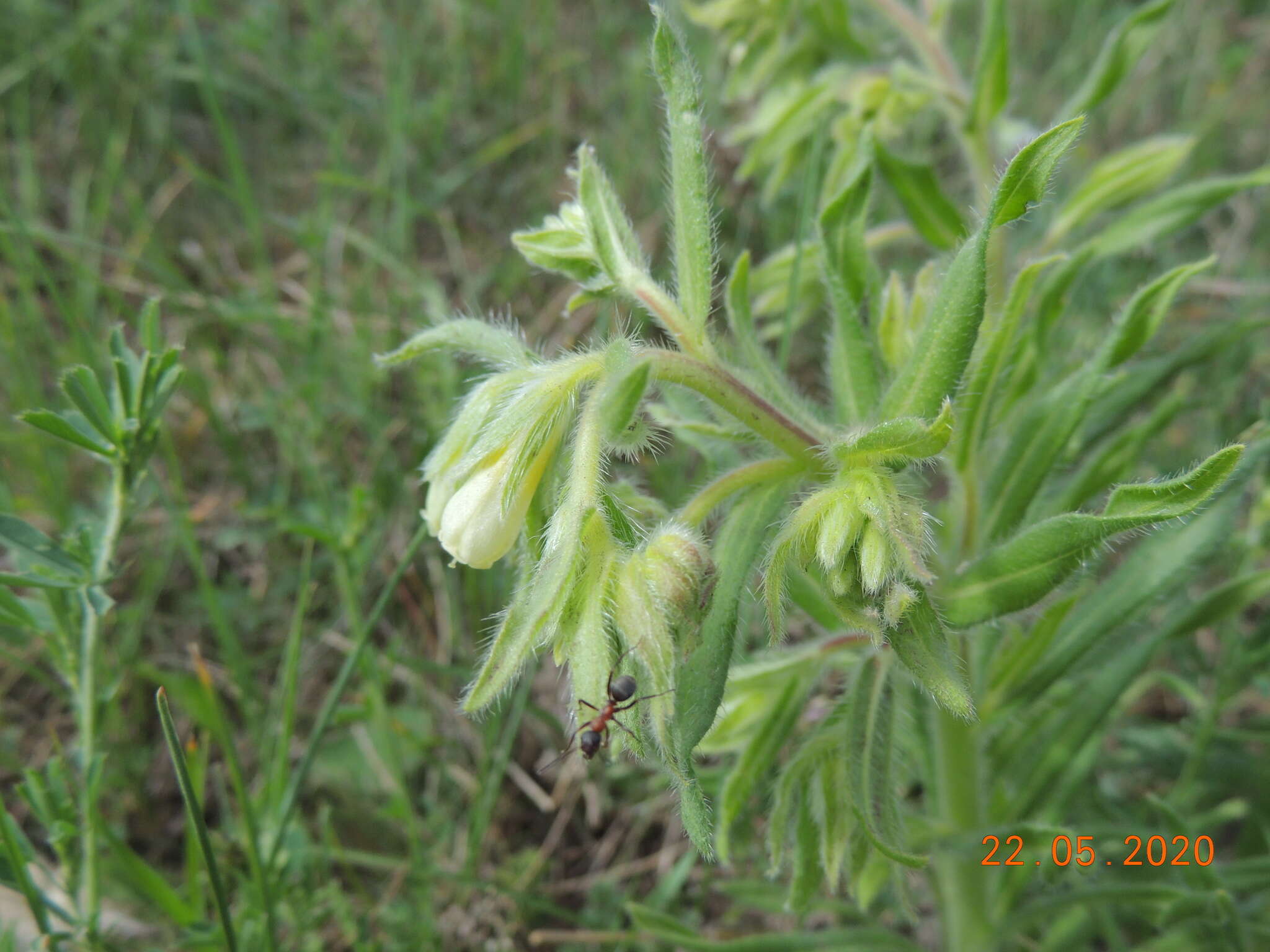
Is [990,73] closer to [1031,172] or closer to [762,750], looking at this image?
[1031,172]

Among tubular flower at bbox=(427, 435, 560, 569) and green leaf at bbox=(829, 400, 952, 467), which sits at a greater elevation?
green leaf at bbox=(829, 400, 952, 467)

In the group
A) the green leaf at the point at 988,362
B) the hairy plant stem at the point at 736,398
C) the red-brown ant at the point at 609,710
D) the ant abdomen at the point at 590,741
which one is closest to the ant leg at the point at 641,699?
the red-brown ant at the point at 609,710

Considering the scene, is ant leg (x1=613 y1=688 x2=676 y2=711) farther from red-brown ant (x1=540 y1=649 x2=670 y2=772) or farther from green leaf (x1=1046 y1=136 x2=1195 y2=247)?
green leaf (x1=1046 y1=136 x2=1195 y2=247)

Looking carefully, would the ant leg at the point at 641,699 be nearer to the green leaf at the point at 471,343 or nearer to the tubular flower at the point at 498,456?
the tubular flower at the point at 498,456

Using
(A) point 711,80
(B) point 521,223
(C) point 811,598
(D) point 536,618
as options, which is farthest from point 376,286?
(D) point 536,618

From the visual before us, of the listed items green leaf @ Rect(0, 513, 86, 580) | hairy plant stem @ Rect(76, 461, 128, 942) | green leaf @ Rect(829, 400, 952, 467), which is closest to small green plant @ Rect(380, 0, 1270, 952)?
green leaf @ Rect(829, 400, 952, 467)

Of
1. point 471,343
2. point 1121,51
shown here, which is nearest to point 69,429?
point 471,343

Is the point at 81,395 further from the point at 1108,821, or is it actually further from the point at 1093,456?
the point at 1108,821
